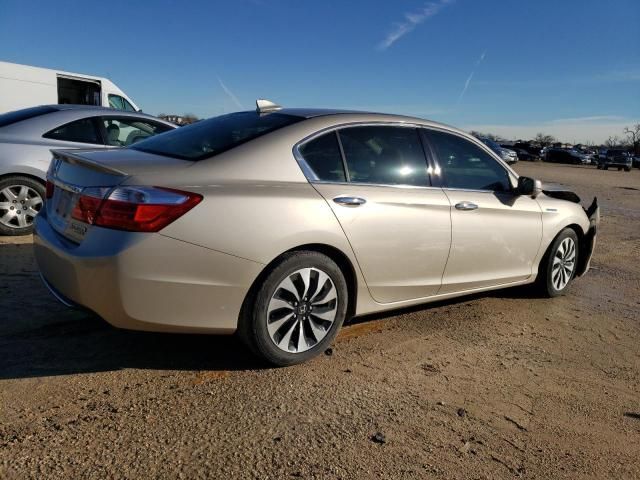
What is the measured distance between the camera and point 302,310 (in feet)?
10.9

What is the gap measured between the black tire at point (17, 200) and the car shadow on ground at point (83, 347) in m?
2.29

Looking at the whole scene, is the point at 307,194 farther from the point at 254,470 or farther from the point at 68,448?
the point at 68,448

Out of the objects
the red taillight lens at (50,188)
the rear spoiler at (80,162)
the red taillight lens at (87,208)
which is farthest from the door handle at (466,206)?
the red taillight lens at (50,188)

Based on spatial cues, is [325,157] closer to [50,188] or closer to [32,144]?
[50,188]

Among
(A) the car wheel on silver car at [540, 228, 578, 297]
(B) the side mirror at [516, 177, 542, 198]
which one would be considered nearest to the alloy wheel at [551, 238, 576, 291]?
(A) the car wheel on silver car at [540, 228, 578, 297]

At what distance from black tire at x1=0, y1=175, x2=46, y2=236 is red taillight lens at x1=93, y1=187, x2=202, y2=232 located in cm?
393

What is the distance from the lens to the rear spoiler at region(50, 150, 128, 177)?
295 centimetres

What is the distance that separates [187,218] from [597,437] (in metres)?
2.41

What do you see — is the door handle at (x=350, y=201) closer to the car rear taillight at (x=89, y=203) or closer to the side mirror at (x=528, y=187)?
the car rear taillight at (x=89, y=203)

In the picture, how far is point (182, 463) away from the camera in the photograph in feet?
7.79

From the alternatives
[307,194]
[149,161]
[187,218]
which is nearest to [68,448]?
[187,218]

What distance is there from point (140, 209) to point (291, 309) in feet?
3.45

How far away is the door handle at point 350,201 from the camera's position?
3.39m

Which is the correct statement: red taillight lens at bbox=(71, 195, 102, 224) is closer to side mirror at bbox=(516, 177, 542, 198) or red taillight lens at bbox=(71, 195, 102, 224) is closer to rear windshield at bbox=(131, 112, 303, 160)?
rear windshield at bbox=(131, 112, 303, 160)
